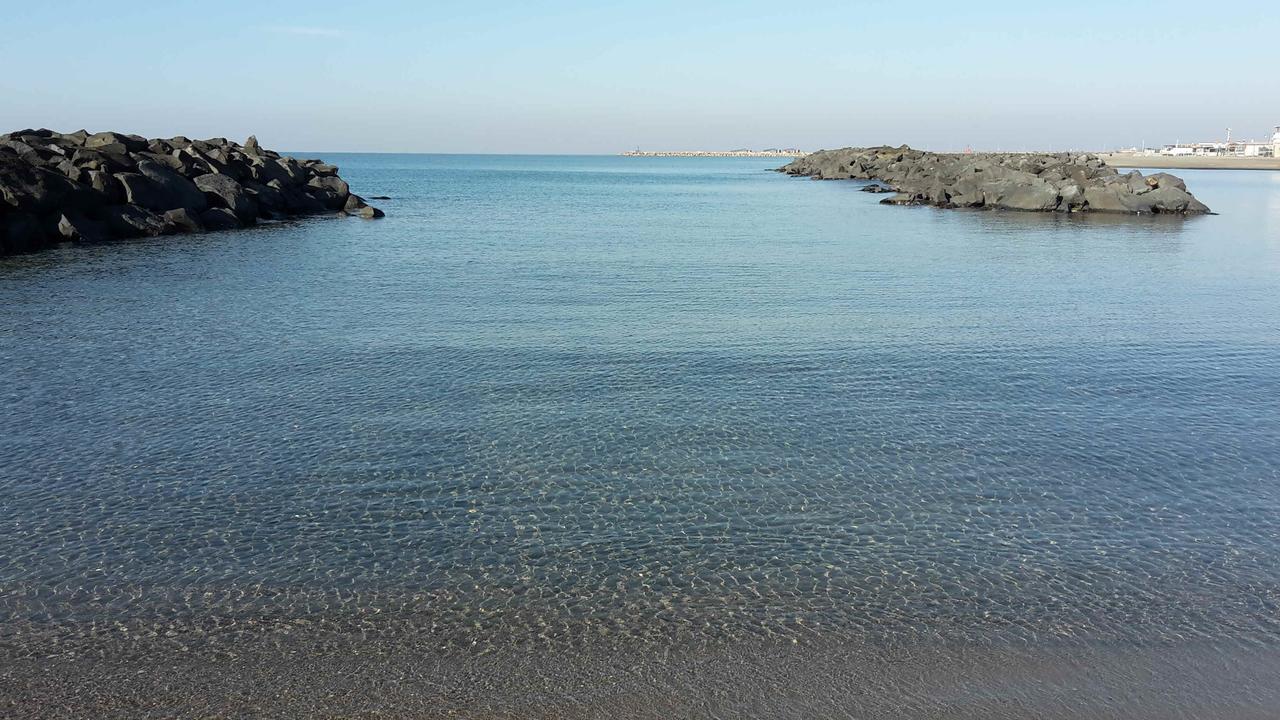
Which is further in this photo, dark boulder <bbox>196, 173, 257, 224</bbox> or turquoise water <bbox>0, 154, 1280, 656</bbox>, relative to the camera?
dark boulder <bbox>196, 173, 257, 224</bbox>

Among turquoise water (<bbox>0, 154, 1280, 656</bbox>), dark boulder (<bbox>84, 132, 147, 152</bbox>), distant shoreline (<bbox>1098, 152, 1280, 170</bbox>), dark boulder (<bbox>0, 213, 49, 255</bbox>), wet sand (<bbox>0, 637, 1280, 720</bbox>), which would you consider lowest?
wet sand (<bbox>0, 637, 1280, 720</bbox>)

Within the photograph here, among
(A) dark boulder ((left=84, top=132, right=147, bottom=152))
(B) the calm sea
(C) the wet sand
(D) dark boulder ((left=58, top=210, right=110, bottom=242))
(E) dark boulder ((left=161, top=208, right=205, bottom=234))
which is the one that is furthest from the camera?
(A) dark boulder ((left=84, top=132, right=147, bottom=152))

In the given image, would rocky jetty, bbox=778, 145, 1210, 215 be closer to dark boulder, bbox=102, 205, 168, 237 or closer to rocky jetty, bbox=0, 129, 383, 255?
rocky jetty, bbox=0, 129, 383, 255

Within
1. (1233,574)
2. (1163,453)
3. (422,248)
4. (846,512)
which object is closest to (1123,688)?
(1233,574)

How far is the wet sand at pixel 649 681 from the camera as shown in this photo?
23.2ft

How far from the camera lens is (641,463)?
1226 centimetres

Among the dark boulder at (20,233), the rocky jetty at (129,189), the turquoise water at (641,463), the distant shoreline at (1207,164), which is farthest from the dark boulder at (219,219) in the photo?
the distant shoreline at (1207,164)

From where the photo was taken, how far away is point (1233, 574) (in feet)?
30.4

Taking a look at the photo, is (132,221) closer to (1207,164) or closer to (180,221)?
(180,221)

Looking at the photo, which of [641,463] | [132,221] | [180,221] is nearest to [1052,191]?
[180,221]

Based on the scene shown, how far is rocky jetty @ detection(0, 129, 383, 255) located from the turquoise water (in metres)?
11.7

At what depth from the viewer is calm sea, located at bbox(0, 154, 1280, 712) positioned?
338 inches

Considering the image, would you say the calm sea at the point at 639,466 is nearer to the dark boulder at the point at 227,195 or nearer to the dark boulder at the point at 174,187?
the dark boulder at the point at 174,187

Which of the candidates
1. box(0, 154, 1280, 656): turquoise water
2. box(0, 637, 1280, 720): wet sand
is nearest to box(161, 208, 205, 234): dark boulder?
box(0, 154, 1280, 656): turquoise water
